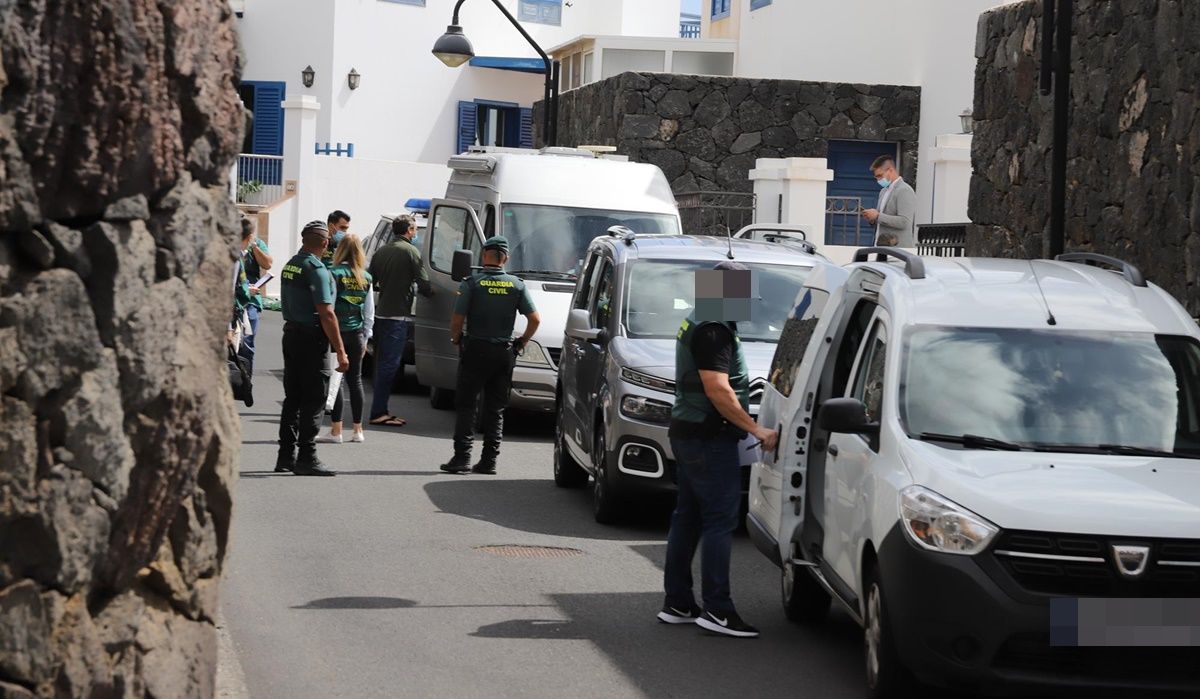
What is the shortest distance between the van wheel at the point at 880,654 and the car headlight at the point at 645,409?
442 cm

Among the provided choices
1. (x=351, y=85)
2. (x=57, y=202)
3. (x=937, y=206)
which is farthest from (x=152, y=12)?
(x=351, y=85)

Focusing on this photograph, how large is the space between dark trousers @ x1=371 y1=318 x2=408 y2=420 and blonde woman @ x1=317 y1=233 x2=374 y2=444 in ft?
4.88

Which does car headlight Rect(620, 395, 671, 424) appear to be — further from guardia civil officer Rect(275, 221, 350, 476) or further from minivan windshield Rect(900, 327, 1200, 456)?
minivan windshield Rect(900, 327, 1200, 456)

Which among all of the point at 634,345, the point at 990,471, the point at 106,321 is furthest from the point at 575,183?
the point at 106,321

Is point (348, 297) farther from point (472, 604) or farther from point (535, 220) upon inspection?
point (472, 604)

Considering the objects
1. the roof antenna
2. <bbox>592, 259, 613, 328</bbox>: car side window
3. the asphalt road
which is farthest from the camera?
<bbox>592, 259, 613, 328</bbox>: car side window

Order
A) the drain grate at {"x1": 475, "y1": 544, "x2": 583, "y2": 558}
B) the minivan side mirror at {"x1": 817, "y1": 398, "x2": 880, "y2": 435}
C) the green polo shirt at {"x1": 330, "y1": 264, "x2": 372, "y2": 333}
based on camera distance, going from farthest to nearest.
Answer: the green polo shirt at {"x1": 330, "y1": 264, "x2": 372, "y2": 333} < the drain grate at {"x1": 475, "y1": 544, "x2": 583, "y2": 558} < the minivan side mirror at {"x1": 817, "y1": 398, "x2": 880, "y2": 435}

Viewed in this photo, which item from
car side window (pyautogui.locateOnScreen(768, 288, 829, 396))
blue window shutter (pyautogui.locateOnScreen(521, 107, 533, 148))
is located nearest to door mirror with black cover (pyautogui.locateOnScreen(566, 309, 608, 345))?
car side window (pyautogui.locateOnScreen(768, 288, 829, 396))

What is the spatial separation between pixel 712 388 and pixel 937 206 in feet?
50.6

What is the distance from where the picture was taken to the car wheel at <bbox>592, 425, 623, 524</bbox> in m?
11.7

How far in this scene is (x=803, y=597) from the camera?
8.77 meters

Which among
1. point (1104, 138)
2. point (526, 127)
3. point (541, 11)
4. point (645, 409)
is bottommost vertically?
point (645, 409)

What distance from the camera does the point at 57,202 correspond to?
4.83 m

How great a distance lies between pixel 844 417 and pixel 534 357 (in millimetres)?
9312
